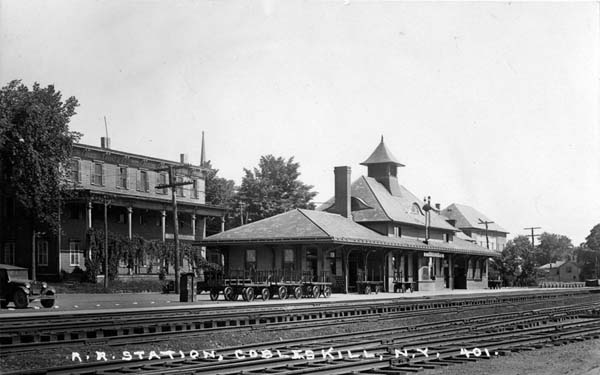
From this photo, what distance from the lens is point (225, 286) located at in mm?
32562

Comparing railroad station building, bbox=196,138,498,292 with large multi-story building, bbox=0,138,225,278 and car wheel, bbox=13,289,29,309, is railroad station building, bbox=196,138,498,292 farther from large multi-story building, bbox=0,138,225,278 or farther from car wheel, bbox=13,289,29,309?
car wheel, bbox=13,289,29,309

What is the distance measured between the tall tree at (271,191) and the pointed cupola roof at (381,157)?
53.0 ft

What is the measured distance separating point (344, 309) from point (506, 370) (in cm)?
1364

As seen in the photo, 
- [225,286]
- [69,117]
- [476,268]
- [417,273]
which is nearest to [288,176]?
[476,268]

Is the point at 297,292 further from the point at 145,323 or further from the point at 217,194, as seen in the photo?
the point at 217,194

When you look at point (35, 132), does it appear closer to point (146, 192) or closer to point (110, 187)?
point (110, 187)

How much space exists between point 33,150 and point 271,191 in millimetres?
37353

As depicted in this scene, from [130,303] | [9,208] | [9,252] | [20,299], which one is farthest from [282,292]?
[9,208]

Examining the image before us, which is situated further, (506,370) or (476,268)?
(476,268)

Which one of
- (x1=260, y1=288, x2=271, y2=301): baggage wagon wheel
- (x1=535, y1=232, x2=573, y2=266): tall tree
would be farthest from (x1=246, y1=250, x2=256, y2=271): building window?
(x1=535, y1=232, x2=573, y2=266): tall tree

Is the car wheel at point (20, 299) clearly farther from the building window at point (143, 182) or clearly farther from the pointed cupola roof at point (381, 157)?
the pointed cupola roof at point (381, 157)

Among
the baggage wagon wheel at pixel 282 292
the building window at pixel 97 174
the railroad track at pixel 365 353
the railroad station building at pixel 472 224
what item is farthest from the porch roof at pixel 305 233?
the railroad station building at pixel 472 224

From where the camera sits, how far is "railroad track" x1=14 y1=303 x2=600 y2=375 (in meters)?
11.1

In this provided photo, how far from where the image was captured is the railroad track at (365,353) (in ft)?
36.5
